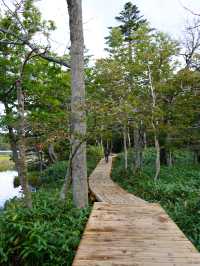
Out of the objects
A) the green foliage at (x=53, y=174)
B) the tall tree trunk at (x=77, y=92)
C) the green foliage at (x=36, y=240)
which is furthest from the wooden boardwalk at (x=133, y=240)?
the green foliage at (x=53, y=174)

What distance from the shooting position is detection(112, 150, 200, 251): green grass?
20.6 ft

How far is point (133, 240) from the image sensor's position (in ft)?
14.4

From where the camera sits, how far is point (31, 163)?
2530cm

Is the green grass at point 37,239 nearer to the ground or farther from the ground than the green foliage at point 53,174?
farther from the ground

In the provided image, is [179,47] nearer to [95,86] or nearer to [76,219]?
[95,86]

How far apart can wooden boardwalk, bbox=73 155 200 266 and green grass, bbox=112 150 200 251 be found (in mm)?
577

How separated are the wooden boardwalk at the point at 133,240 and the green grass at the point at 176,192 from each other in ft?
1.89

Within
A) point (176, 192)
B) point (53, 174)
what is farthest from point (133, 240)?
point (53, 174)

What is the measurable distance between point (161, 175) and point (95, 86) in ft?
14.9

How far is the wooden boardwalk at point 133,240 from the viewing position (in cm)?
360

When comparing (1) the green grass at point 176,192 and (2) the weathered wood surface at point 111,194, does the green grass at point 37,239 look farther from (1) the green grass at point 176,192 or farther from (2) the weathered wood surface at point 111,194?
(2) the weathered wood surface at point 111,194

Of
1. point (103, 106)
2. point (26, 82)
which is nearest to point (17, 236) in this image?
point (103, 106)

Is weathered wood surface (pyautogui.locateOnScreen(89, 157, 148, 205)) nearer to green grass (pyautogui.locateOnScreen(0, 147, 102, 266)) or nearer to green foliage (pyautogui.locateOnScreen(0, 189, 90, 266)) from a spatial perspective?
A: green grass (pyautogui.locateOnScreen(0, 147, 102, 266))

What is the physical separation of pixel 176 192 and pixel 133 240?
5137 mm
